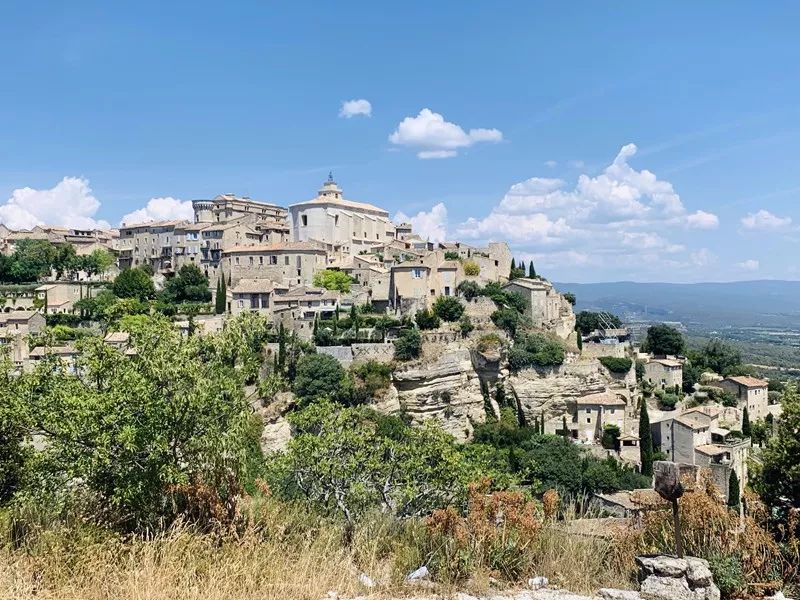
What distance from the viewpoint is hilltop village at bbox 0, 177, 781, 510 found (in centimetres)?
3712

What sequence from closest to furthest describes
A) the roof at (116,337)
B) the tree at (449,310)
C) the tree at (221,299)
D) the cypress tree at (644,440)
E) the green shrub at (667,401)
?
the roof at (116,337) < the cypress tree at (644,440) < the green shrub at (667,401) < the tree at (449,310) < the tree at (221,299)

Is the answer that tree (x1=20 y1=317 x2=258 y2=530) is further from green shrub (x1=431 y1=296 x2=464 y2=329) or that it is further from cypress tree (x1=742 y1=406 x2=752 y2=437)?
cypress tree (x1=742 y1=406 x2=752 y2=437)

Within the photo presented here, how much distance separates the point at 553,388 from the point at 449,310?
8.46 metres

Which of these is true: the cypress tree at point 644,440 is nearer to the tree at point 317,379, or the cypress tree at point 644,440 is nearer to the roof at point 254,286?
the tree at point 317,379

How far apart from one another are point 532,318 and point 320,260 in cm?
1820

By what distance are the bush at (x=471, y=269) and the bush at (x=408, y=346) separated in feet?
36.8

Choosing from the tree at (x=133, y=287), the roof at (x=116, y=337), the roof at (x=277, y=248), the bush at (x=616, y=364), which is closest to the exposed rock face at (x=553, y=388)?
the bush at (x=616, y=364)

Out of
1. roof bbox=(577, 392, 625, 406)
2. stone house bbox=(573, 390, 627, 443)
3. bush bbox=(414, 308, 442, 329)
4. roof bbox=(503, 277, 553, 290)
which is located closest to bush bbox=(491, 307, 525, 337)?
bush bbox=(414, 308, 442, 329)

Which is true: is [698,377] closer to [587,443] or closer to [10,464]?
[587,443]

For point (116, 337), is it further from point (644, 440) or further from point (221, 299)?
point (644, 440)

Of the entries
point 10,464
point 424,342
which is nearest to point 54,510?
point 10,464

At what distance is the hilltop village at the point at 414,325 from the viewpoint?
37.1 meters

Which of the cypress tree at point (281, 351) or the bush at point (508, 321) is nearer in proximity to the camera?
the cypress tree at point (281, 351)

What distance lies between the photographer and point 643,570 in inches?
257
